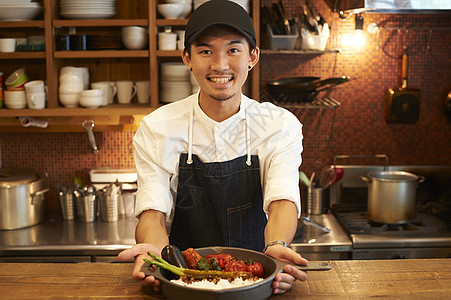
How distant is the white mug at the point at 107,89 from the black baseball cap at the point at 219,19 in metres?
1.39

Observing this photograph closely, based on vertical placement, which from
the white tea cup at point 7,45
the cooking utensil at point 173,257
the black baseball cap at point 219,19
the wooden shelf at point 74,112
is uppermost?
the white tea cup at point 7,45

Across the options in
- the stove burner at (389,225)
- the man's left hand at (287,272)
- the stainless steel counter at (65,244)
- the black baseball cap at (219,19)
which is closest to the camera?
the man's left hand at (287,272)

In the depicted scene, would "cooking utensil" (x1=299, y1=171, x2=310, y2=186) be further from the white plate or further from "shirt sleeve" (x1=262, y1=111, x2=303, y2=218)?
the white plate

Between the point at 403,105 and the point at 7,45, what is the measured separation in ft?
7.70

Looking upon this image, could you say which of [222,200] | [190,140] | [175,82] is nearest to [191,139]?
[190,140]

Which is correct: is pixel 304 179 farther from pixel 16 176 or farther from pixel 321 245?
pixel 16 176

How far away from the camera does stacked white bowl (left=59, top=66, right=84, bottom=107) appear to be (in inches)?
122

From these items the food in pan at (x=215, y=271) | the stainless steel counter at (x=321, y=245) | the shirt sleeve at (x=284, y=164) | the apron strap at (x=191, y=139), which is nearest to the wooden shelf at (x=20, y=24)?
the apron strap at (x=191, y=139)

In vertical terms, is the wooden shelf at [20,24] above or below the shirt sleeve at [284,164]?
above

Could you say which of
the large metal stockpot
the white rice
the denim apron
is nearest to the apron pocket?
the denim apron

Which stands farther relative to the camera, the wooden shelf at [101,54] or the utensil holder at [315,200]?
the utensil holder at [315,200]

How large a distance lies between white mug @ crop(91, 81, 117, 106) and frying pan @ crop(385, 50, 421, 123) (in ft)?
5.45

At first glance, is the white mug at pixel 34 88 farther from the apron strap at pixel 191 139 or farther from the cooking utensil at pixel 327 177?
the cooking utensil at pixel 327 177

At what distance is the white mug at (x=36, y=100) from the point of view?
122 inches
